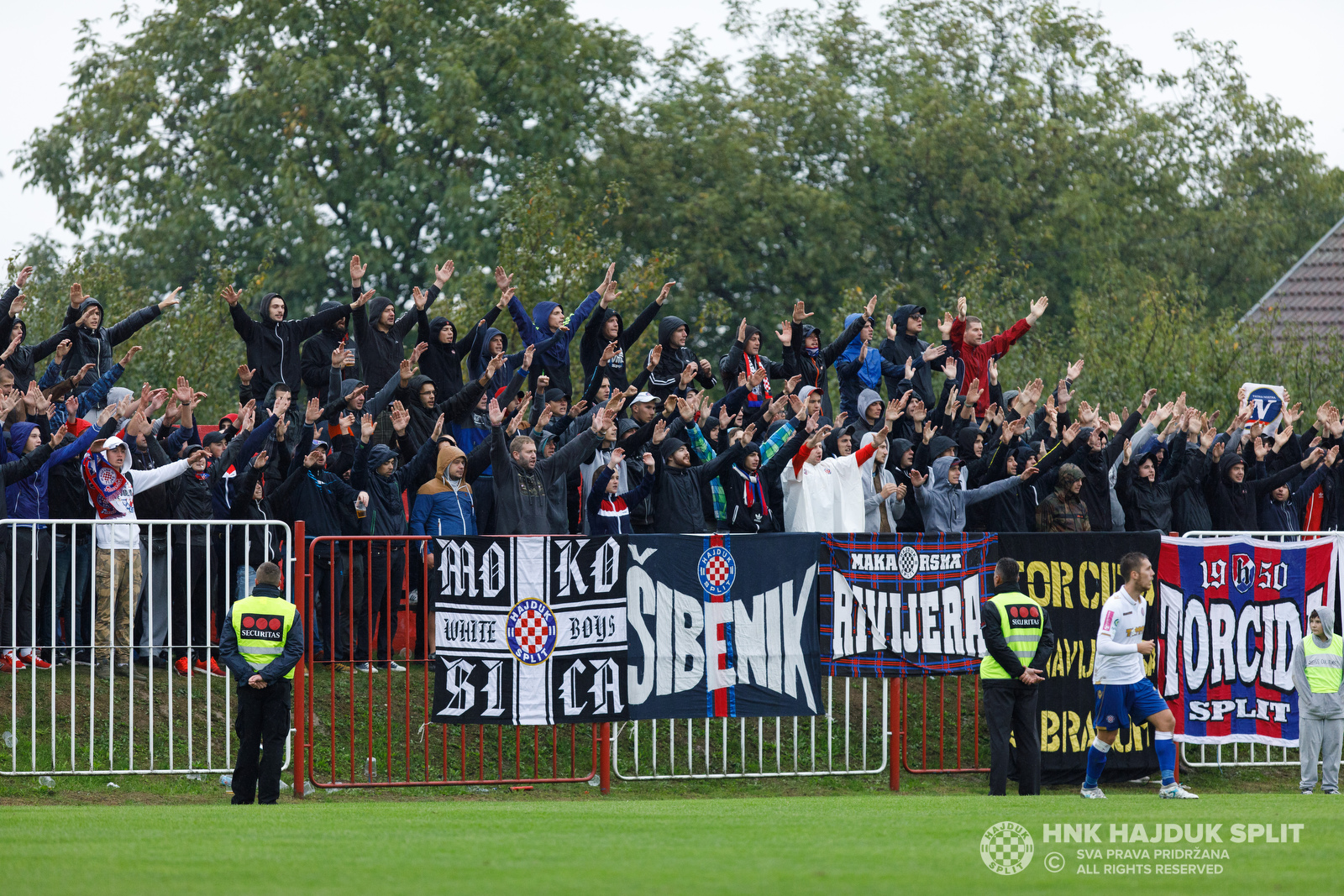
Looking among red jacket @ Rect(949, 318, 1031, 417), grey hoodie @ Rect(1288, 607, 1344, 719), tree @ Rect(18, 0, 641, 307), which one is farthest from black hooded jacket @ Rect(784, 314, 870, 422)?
tree @ Rect(18, 0, 641, 307)

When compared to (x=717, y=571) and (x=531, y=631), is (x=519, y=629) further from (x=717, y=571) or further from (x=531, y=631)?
(x=717, y=571)

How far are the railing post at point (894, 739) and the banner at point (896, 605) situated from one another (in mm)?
356

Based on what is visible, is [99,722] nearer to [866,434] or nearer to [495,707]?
[495,707]

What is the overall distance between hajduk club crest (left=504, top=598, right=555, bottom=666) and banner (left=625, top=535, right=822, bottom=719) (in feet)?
2.23

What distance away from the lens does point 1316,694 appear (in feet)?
46.4

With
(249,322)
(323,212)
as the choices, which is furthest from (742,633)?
(323,212)

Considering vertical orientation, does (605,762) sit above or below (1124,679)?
below

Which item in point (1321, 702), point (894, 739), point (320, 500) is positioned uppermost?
point (320, 500)

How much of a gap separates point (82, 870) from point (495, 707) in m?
5.00

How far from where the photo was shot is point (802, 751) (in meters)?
14.4

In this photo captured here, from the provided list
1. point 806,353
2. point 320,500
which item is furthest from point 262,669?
point 806,353

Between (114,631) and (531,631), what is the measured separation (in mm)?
3140

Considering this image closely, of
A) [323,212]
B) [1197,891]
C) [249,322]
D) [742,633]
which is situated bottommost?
[1197,891]

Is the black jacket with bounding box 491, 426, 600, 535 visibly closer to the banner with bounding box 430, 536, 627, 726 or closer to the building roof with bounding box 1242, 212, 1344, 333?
the banner with bounding box 430, 536, 627, 726
